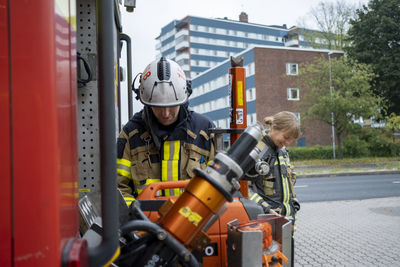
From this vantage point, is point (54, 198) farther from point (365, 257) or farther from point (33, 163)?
point (365, 257)

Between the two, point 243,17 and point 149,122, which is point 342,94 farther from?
point 243,17

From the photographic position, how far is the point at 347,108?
82.9ft

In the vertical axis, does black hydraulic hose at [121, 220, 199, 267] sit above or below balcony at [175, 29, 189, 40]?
below

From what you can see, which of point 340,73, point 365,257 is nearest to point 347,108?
point 340,73

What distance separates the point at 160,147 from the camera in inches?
94.1

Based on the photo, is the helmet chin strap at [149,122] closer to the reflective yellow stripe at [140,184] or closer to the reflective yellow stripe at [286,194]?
A: the reflective yellow stripe at [140,184]

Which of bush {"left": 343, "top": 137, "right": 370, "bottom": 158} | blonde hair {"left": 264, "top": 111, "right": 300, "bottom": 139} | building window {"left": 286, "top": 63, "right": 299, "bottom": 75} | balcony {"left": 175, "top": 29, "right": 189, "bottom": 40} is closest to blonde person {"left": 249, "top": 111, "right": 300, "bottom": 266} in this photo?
blonde hair {"left": 264, "top": 111, "right": 300, "bottom": 139}

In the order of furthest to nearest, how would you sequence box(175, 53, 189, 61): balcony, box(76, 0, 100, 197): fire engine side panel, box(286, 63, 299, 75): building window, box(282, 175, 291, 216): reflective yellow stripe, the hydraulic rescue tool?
box(175, 53, 189, 61): balcony, box(286, 63, 299, 75): building window, box(282, 175, 291, 216): reflective yellow stripe, box(76, 0, 100, 197): fire engine side panel, the hydraulic rescue tool

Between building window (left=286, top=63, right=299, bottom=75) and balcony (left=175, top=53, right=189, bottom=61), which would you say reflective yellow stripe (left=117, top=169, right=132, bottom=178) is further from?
balcony (left=175, top=53, right=189, bottom=61)

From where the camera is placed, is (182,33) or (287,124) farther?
(182,33)

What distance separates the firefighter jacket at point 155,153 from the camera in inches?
93.3

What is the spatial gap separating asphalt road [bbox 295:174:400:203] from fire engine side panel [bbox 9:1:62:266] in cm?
1143

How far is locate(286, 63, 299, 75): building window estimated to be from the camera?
120ft

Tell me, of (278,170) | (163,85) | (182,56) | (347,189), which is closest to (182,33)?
(182,56)
